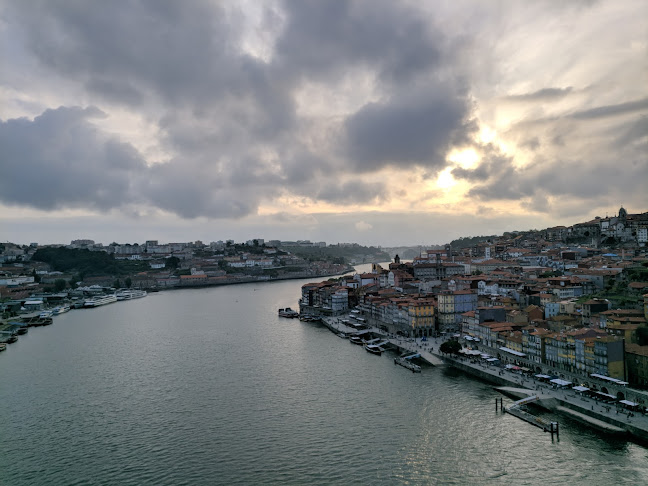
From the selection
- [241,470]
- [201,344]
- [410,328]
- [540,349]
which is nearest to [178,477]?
[241,470]

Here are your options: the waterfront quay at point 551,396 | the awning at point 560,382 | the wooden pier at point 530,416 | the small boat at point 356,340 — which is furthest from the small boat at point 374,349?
the wooden pier at point 530,416

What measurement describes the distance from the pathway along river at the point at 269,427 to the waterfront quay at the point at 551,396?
0.40 m

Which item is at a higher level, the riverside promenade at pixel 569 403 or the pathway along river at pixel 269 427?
the riverside promenade at pixel 569 403

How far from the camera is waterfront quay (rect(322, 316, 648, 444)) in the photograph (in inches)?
475

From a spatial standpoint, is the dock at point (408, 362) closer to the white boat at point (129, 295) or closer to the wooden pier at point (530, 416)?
the wooden pier at point (530, 416)

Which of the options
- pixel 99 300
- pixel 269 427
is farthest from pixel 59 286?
pixel 269 427

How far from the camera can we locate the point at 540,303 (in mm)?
25672

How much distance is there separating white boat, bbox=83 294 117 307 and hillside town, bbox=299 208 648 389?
71.0 feet

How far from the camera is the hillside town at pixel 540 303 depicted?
16.1m

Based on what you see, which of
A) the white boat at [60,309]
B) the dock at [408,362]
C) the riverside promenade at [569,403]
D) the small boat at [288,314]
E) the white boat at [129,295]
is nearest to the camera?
the riverside promenade at [569,403]

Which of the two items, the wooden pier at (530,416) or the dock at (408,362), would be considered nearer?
the wooden pier at (530,416)

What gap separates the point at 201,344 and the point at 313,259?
77.5 metres


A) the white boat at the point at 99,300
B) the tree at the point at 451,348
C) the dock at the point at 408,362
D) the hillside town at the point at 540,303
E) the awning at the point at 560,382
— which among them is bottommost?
the dock at the point at 408,362

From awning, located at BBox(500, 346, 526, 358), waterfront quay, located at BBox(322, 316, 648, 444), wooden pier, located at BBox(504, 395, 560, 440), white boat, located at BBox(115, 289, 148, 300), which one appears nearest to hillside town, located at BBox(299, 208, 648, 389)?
awning, located at BBox(500, 346, 526, 358)
